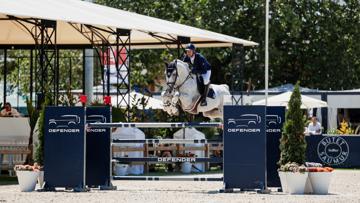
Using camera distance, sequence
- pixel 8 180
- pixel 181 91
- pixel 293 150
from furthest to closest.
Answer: pixel 8 180, pixel 181 91, pixel 293 150

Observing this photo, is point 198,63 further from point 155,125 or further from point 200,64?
point 155,125

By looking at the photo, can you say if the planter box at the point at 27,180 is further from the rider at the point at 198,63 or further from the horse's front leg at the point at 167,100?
the rider at the point at 198,63

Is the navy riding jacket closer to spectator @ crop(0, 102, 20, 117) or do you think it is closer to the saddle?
the saddle

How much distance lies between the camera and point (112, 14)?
33.7 meters

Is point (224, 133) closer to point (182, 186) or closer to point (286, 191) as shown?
point (286, 191)

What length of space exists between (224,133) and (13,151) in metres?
8.00

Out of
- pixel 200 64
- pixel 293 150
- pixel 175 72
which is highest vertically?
pixel 200 64

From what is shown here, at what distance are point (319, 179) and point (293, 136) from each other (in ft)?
3.06

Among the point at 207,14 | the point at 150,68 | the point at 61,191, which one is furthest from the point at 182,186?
the point at 150,68

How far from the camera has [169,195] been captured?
1888 centimetres

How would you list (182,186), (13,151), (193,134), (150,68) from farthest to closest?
(150,68)
(193,134)
(13,151)
(182,186)

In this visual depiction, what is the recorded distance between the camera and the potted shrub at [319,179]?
19.3 meters

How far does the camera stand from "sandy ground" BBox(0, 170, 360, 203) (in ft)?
58.2

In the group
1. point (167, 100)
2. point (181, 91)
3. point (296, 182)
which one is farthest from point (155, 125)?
point (181, 91)
